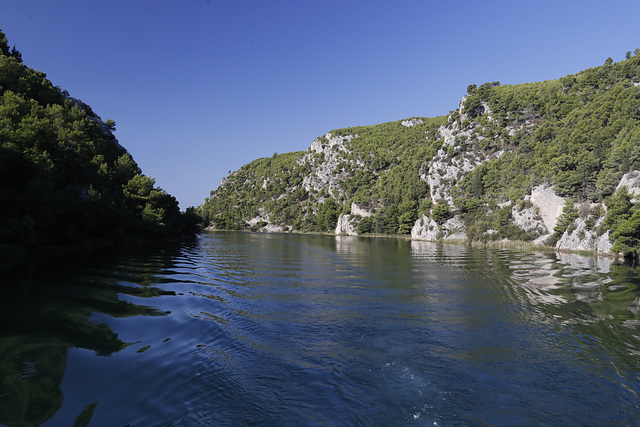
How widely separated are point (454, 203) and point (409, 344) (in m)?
100

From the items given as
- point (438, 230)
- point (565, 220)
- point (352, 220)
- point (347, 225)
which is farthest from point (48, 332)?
point (352, 220)

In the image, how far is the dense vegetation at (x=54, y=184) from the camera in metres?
30.5

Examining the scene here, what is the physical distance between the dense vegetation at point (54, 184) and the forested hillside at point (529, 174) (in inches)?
2444

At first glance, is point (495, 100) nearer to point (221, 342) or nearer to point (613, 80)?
point (613, 80)

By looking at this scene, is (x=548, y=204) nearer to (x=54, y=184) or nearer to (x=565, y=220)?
(x=565, y=220)

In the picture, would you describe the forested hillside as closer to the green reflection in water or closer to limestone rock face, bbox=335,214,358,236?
limestone rock face, bbox=335,214,358,236

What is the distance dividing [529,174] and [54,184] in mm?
99332

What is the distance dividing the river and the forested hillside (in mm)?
38438

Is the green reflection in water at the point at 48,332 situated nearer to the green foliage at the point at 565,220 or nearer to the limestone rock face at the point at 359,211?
the green foliage at the point at 565,220

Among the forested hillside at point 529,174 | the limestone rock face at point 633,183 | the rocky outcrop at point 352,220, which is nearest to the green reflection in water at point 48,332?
the forested hillside at point 529,174

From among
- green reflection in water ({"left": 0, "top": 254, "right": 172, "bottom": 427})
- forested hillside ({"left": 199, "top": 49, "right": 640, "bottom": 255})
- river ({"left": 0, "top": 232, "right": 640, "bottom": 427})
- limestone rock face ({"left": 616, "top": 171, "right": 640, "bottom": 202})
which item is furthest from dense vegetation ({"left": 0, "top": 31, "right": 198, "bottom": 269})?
limestone rock face ({"left": 616, "top": 171, "right": 640, "bottom": 202})

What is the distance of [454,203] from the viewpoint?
10444 centimetres

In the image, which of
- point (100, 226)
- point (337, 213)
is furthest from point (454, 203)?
point (100, 226)

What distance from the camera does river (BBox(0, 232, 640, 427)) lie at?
745cm
